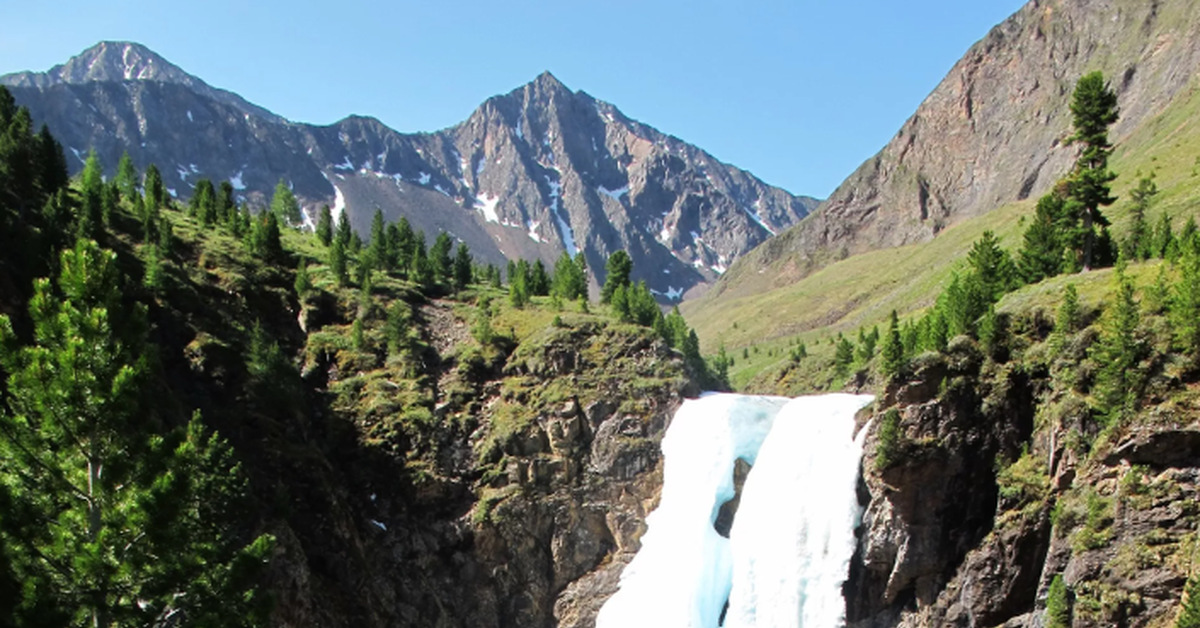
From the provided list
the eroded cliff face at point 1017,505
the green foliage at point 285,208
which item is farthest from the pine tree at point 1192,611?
the green foliage at point 285,208

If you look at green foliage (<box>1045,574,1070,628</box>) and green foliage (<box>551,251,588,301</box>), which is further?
green foliage (<box>551,251,588,301</box>)

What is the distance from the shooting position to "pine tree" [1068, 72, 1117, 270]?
46906 millimetres

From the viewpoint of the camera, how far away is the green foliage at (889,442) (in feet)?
130

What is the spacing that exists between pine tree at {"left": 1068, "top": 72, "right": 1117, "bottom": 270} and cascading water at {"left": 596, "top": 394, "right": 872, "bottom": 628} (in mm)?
17142

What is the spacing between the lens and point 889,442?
131 feet

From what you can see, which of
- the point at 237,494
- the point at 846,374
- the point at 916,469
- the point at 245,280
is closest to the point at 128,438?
the point at 237,494

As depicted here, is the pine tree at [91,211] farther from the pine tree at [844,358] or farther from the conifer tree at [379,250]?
the pine tree at [844,358]

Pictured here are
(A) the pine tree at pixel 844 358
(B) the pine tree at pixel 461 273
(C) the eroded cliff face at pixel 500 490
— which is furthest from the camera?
(A) the pine tree at pixel 844 358

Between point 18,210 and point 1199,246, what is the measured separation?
6847cm

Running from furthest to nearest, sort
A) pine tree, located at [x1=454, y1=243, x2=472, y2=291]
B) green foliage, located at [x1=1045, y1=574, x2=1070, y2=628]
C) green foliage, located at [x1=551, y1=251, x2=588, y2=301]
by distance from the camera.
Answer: green foliage, located at [x1=551, y1=251, x2=588, y2=301]
pine tree, located at [x1=454, y1=243, x2=472, y2=291]
green foliage, located at [x1=1045, y1=574, x2=1070, y2=628]

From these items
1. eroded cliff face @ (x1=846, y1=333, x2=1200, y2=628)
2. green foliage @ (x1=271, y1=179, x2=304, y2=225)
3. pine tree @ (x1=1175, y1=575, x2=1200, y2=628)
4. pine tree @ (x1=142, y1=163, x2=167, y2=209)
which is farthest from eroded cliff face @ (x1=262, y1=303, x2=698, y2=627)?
green foliage @ (x1=271, y1=179, x2=304, y2=225)

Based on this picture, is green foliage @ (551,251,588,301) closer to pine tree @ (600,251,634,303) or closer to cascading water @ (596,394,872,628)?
pine tree @ (600,251,634,303)

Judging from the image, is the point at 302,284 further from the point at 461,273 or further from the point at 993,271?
the point at 993,271

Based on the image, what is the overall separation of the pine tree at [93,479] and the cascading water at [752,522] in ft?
111
